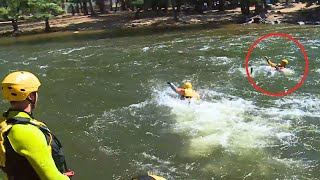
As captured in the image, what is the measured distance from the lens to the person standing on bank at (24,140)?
8.65ft

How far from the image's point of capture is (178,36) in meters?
28.7

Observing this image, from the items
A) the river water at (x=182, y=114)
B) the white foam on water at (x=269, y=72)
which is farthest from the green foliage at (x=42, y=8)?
the white foam on water at (x=269, y=72)

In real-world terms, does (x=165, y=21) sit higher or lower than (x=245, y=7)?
lower

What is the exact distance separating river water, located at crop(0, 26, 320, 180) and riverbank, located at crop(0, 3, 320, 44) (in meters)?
12.9

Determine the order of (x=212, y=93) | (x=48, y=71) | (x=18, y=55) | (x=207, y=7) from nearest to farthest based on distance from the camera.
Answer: (x=212, y=93) < (x=48, y=71) < (x=18, y=55) < (x=207, y=7)

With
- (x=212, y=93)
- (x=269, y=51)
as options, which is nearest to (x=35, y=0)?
(x=269, y=51)

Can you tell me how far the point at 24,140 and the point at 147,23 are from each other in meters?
36.2

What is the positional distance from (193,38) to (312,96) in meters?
15.1

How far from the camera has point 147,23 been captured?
38.2m

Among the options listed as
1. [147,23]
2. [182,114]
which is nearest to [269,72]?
[182,114]

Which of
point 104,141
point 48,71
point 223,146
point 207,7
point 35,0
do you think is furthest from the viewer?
point 207,7

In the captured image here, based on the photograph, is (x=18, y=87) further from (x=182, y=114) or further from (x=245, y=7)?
(x=245, y=7)

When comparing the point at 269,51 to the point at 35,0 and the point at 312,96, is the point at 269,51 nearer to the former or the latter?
the point at 312,96

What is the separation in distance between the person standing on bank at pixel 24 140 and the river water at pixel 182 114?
5339mm
